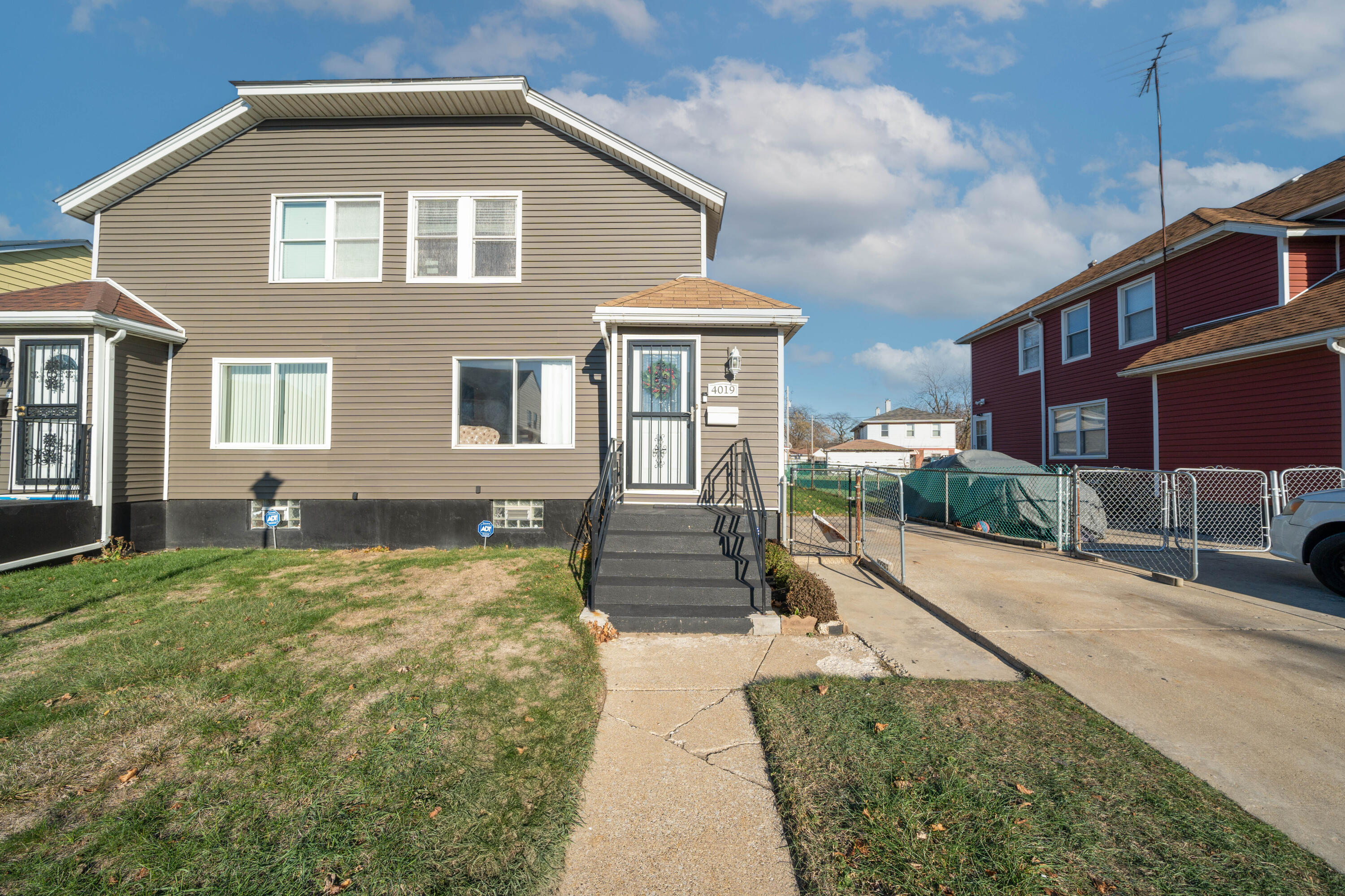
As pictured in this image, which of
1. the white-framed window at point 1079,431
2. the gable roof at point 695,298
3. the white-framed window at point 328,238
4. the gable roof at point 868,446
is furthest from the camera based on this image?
the gable roof at point 868,446

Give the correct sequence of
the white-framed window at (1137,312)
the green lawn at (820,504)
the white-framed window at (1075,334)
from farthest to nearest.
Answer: the white-framed window at (1075,334) < the green lawn at (820,504) < the white-framed window at (1137,312)

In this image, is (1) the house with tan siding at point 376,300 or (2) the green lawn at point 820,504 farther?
(2) the green lawn at point 820,504

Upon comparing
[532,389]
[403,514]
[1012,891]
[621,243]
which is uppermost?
[621,243]

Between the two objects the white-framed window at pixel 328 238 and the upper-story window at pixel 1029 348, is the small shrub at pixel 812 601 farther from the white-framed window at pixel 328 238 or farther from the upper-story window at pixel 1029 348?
the upper-story window at pixel 1029 348

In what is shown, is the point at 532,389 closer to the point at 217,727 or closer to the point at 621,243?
the point at 621,243

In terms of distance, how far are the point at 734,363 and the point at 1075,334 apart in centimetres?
1408

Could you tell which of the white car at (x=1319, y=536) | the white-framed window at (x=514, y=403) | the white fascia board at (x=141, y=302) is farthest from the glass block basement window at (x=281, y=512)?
the white car at (x=1319, y=536)

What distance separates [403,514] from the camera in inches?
364

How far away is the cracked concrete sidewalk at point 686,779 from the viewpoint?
2586 mm

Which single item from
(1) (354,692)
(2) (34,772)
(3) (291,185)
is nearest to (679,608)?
(1) (354,692)

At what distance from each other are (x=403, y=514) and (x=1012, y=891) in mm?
8884

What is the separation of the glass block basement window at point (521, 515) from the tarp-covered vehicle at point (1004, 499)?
789 centimetres

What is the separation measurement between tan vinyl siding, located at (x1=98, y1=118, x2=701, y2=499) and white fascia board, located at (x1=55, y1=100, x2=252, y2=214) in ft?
1.10

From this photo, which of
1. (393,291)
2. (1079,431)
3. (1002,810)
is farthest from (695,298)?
(1079,431)
